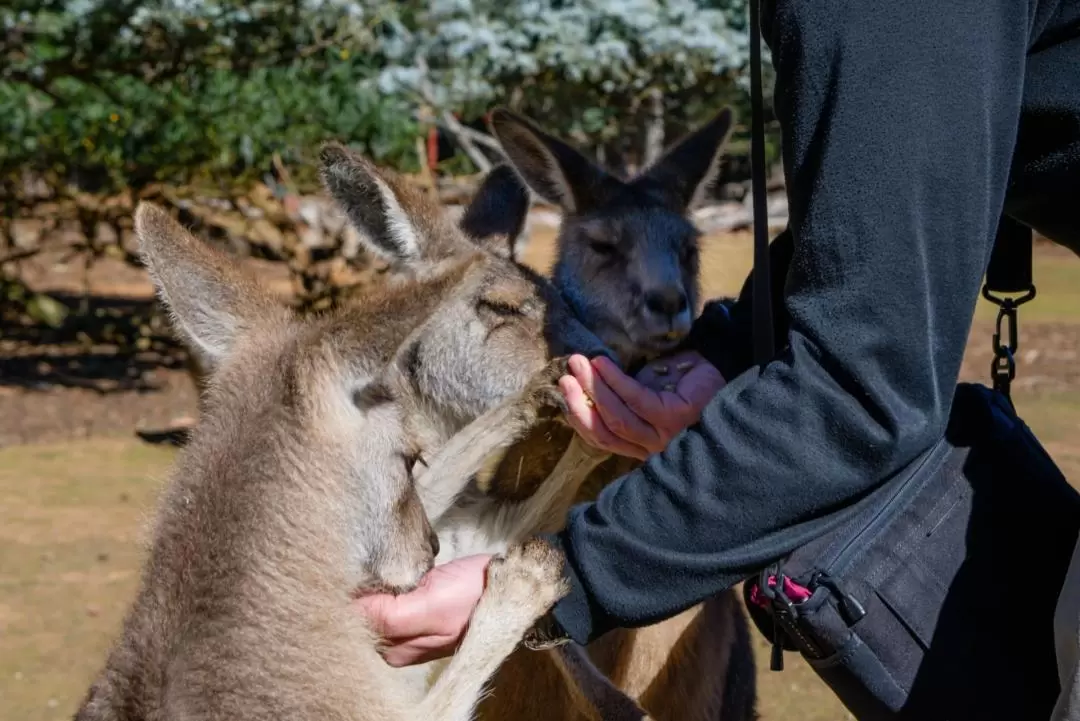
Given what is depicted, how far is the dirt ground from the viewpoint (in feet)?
14.7

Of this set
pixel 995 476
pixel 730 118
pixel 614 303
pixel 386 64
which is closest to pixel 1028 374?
pixel 386 64

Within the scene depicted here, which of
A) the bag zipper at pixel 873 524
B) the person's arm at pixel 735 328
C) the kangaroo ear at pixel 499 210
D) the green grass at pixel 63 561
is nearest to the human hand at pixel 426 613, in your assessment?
the bag zipper at pixel 873 524

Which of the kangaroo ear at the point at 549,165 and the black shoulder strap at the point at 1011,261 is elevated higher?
the black shoulder strap at the point at 1011,261

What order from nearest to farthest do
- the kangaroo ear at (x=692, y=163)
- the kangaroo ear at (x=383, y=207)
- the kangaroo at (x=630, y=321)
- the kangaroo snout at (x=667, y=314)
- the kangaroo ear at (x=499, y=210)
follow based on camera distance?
the kangaroo at (x=630, y=321) < the kangaroo ear at (x=383, y=207) < the kangaroo snout at (x=667, y=314) < the kangaroo ear at (x=499, y=210) < the kangaroo ear at (x=692, y=163)

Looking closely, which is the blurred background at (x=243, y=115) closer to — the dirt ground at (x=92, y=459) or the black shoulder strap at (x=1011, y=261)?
the dirt ground at (x=92, y=459)

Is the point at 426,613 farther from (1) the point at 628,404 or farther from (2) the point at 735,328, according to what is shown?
(2) the point at 735,328

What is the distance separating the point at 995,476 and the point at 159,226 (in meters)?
1.58

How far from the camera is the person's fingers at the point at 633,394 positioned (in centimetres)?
250

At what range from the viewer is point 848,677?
1.97m

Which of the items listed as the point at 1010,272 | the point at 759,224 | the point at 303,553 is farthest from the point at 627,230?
the point at 303,553

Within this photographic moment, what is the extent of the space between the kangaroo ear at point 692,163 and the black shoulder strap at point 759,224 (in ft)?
8.20

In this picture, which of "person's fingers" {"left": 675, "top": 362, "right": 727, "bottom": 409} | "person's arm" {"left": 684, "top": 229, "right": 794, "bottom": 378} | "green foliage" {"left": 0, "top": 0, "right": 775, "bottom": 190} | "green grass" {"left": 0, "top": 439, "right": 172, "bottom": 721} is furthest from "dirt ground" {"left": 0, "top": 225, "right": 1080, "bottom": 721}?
"green foliage" {"left": 0, "top": 0, "right": 775, "bottom": 190}

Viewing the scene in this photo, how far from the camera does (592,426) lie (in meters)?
2.57

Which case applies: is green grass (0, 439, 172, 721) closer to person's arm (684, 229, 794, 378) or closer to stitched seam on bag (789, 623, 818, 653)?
person's arm (684, 229, 794, 378)
